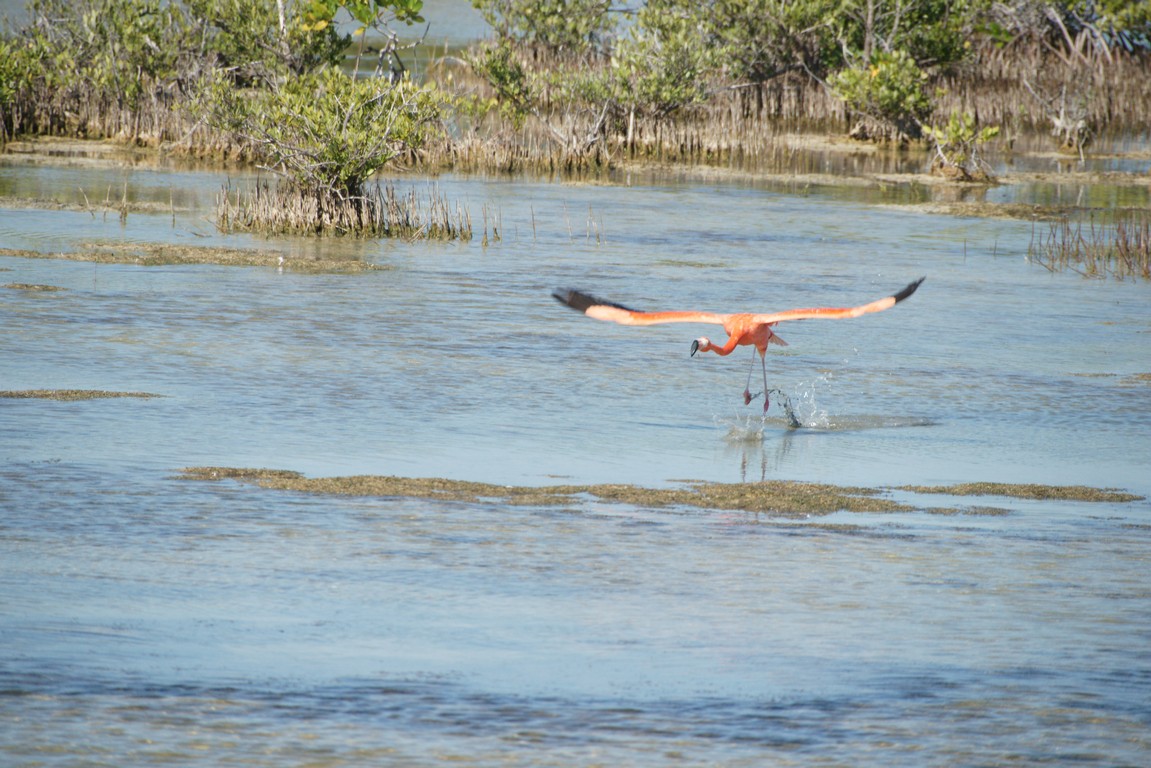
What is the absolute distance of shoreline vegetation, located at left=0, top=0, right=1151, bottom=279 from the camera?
2038 centimetres

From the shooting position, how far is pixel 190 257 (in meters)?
17.6

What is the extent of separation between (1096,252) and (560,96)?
492 inches

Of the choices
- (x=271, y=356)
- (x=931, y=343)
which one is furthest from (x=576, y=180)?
(x=271, y=356)

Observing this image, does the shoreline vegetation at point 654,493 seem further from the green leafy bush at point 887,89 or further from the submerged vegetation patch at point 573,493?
the green leafy bush at point 887,89

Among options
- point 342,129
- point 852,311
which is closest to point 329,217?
point 342,129

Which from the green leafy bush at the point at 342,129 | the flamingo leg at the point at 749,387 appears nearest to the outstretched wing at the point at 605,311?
the flamingo leg at the point at 749,387

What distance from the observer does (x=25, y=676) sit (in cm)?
557

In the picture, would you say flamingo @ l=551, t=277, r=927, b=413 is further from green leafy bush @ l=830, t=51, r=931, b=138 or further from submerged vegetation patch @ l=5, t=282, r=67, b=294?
green leafy bush @ l=830, t=51, r=931, b=138

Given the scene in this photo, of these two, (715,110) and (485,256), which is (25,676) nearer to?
(485,256)

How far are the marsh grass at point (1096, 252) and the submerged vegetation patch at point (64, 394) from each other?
38.7 feet

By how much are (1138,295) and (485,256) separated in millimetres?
7083

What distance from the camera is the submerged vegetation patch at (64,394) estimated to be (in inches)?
410

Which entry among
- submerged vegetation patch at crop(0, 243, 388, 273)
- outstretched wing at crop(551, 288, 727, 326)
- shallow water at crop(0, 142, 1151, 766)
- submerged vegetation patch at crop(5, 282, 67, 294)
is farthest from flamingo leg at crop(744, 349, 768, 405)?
submerged vegetation patch at crop(5, 282, 67, 294)

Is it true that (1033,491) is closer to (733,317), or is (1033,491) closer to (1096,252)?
(733,317)
